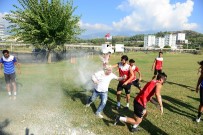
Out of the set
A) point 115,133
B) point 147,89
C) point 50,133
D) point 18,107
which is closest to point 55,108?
point 18,107

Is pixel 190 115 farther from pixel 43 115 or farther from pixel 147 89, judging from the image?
pixel 43 115

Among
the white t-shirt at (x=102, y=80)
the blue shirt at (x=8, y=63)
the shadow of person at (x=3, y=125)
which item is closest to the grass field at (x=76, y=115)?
the shadow of person at (x=3, y=125)

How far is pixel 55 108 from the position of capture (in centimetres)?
891

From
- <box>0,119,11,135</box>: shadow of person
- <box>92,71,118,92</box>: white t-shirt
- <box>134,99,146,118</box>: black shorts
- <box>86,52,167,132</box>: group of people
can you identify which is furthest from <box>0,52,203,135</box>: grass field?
<box>92,71,118,92</box>: white t-shirt

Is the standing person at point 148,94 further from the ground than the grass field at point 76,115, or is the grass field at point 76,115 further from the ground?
the standing person at point 148,94

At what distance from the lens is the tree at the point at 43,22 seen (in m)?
26.9

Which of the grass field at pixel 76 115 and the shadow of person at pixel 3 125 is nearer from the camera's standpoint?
the shadow of person at pixel 3 125

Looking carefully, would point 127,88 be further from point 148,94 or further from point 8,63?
point 8,63

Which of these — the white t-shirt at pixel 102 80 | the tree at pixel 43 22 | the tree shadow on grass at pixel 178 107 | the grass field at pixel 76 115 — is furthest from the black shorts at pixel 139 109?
the tree at pixel 43 22

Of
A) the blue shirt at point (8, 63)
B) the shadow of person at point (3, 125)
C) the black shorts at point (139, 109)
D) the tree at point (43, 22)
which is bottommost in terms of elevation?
the shadow of person at point (3, 125)

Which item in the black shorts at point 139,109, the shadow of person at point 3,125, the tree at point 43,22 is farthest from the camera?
the tree at point 43,22

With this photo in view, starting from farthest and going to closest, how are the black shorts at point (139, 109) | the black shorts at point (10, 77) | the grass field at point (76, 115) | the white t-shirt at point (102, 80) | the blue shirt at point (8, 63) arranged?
the black shorts at point (10, 77) < the blue shirt at point (8, 63) < the white t-shirt at point (102, 80) < the grass field at point (76, 115) < the black shorts at point (139, 109)

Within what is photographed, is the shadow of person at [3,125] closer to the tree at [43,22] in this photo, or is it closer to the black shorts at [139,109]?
the black shorts at [139,109]

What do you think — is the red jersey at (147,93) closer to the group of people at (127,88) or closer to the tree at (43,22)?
the group of people at (127,88)
